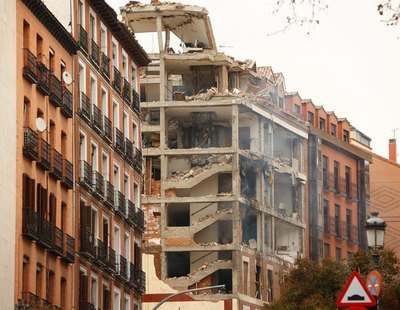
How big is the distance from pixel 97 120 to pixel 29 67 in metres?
14.4

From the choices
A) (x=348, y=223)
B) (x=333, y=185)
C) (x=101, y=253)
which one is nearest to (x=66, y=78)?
(x=101, y=253)

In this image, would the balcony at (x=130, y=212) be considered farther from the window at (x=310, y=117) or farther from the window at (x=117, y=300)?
the window at (x=310, y=117)

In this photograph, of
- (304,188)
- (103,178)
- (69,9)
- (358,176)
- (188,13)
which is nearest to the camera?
(69,9)

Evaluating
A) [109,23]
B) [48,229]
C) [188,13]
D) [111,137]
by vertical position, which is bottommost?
[48,229]

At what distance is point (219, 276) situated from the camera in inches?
4560

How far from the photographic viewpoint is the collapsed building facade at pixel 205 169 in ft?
375

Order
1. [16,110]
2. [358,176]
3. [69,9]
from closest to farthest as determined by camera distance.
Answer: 1. [16,110]
2. [69,9]
3. [358,176]

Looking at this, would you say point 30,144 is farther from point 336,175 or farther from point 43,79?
point 336,175

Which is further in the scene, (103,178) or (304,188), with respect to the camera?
(304,188)

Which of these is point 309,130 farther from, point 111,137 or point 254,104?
point 111,137

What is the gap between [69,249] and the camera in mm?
75125

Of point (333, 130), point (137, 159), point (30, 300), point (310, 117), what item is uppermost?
point (310, 117)

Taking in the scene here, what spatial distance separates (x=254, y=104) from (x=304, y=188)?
10.2 meters

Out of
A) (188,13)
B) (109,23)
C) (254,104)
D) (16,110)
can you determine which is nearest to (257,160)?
(254,104)
